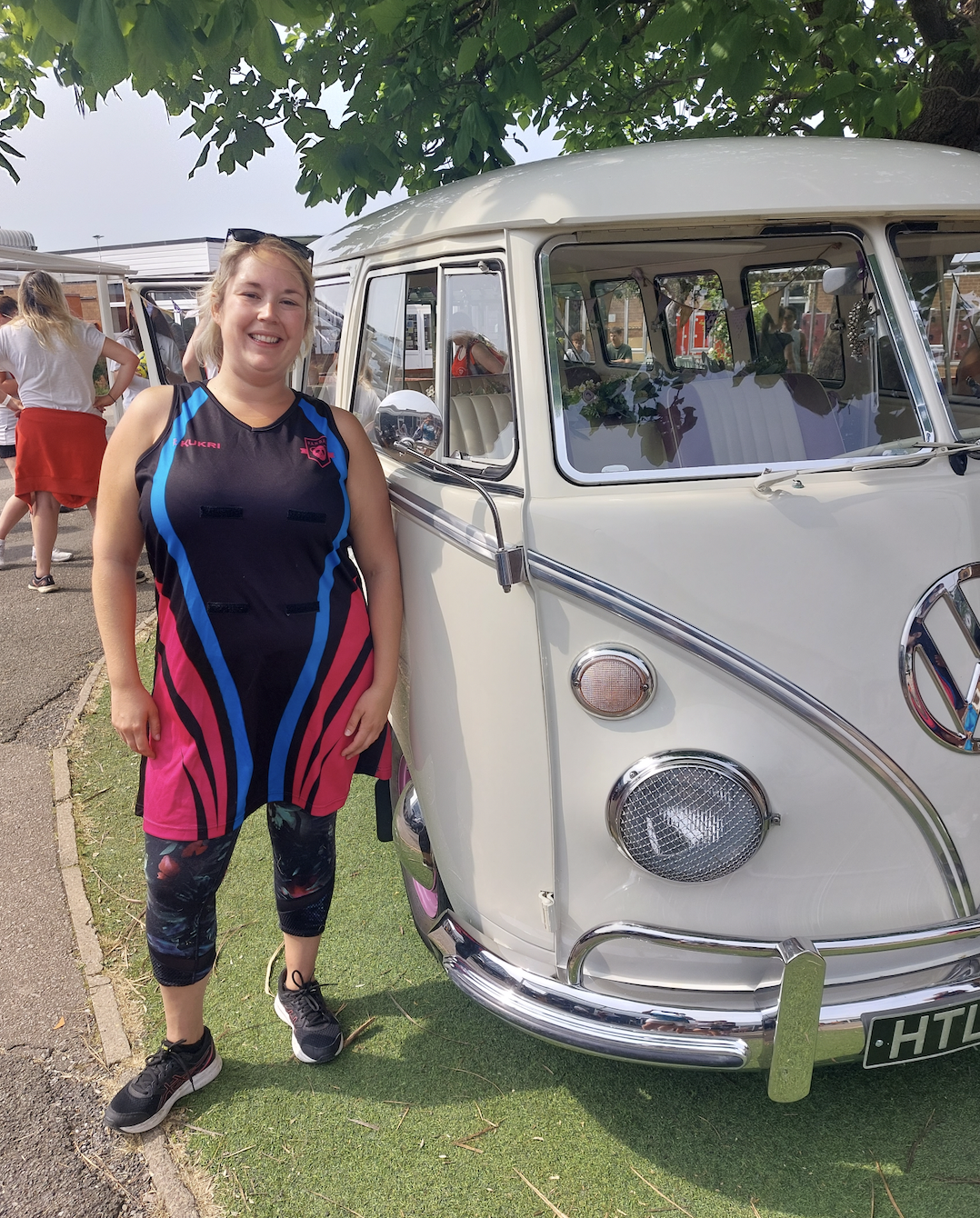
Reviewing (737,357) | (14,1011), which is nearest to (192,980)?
(14,1011)

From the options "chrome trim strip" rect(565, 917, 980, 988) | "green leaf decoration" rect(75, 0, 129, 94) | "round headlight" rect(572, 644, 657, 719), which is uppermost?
"green leaf decoration" rect(75, 0, 129, 94)

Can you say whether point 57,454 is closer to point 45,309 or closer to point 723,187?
point 45,309

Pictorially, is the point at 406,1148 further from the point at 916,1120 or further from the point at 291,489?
the point at 291,489

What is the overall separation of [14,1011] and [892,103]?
4649mm

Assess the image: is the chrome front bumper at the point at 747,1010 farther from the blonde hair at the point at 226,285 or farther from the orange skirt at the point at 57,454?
the orange skirt at the point at 57,454

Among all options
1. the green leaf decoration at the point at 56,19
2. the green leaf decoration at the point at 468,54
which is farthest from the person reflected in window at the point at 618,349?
the green leaf decoration at the point at 468,54

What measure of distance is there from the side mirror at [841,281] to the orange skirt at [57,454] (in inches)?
198

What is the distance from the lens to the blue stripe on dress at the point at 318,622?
2.12 meters

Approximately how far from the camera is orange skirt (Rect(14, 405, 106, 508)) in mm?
6113

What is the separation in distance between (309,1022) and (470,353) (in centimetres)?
182

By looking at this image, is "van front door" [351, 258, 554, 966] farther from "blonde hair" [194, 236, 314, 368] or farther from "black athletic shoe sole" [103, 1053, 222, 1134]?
"black athletic shoe sole" [103, 1053, 222, 1134]

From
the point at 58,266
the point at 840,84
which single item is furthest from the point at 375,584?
the point at 58,266

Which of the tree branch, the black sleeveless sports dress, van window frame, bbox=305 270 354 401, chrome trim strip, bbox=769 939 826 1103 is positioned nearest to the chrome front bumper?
chrome trim strip, bbox=769 939 826 1103

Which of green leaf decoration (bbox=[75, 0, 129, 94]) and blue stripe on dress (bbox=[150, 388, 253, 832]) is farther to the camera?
green leaf decoration (bbox=[75, 0, 129, 94])
